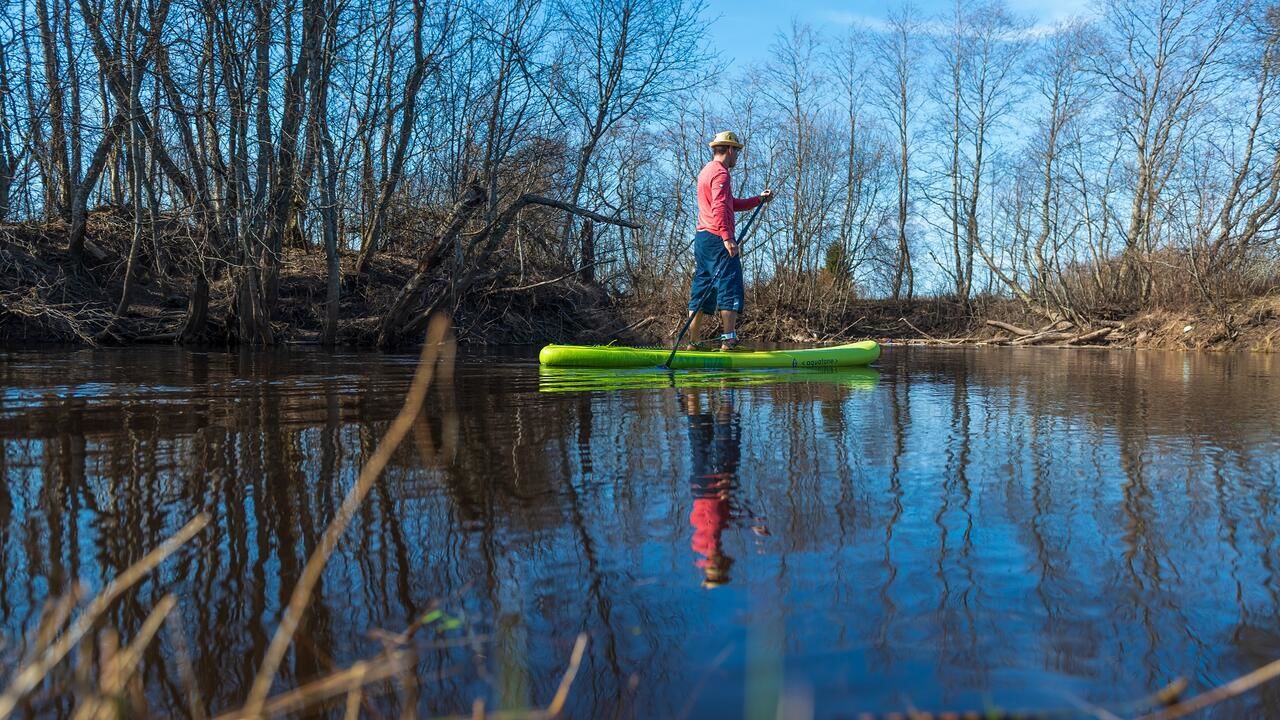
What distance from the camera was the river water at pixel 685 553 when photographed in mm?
1362

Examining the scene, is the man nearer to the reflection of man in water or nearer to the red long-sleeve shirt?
the red long-sleeve shirt

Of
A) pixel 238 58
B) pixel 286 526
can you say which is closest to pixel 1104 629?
pixel 286 526

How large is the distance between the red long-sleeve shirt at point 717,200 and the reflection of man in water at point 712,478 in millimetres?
3781

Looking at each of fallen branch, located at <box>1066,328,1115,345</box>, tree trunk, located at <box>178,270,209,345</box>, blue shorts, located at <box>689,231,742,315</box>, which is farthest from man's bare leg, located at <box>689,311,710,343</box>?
fallen branch, located at <box>1066,328,1115,345</box>

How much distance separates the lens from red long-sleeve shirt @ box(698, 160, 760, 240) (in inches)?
326

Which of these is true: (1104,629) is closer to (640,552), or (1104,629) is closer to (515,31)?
(640,552)

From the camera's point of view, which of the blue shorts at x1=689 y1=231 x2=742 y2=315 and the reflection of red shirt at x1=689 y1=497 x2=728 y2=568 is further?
the blue shorts at x1=689 y1=231 x2=742 y2=315

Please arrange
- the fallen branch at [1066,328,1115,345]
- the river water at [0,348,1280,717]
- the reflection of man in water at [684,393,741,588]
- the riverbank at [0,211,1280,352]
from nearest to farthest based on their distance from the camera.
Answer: the river water at [0,348,1280,717], the reflection of man in water at [684,393,741,588], the riverbank at [0,211,1280,352], the fallen branch at [1066,328,1115,345]

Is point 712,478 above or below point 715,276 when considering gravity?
below

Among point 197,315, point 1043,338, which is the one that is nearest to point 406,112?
point 197,315

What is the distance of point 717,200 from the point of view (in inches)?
328

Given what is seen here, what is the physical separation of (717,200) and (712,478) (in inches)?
231

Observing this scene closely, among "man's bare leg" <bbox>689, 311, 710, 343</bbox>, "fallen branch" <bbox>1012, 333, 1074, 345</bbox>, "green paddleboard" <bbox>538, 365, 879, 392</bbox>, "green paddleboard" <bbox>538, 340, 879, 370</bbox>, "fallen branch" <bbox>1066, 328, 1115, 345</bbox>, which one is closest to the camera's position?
"green paddleboard" <bbox>538, 365, 879, 392</bbox>

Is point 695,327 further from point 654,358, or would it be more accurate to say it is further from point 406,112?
point 406,112
